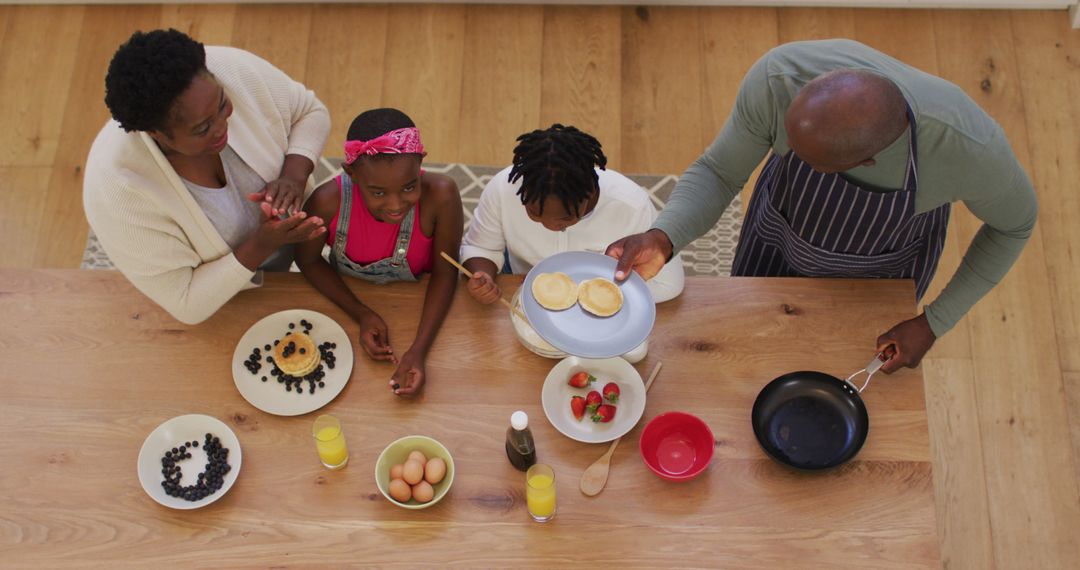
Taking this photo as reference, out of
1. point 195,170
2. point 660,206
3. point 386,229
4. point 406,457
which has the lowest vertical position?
point 660,206

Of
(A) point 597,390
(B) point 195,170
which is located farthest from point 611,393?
(B) point 195,170

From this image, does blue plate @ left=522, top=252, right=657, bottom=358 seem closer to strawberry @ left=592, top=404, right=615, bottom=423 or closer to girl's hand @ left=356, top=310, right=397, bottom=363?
strawberry @ left=592, top=404, right=615, bottom=423

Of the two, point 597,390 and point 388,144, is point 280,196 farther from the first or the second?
point 597,390

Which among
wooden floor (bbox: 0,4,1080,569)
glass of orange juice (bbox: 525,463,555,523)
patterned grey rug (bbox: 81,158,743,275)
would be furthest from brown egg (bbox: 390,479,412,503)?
wooden floor (bbox: 0,4,1080,569)

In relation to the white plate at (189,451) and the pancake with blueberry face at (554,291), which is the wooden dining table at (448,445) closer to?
the white plate at (189,451)

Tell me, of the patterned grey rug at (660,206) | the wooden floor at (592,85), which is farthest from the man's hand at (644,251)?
the wooden floor at (592,85)

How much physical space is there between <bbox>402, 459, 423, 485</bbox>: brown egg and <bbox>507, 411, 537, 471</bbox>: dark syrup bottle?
0.57ft

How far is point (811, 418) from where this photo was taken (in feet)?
5.64

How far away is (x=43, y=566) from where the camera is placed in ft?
5.28

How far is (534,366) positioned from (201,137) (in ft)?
2.56

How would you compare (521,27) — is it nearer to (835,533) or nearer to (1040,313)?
(1040,313)

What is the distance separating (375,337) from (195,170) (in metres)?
0.49

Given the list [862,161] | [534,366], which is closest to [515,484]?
[534,366]

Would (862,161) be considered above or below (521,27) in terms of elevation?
above
